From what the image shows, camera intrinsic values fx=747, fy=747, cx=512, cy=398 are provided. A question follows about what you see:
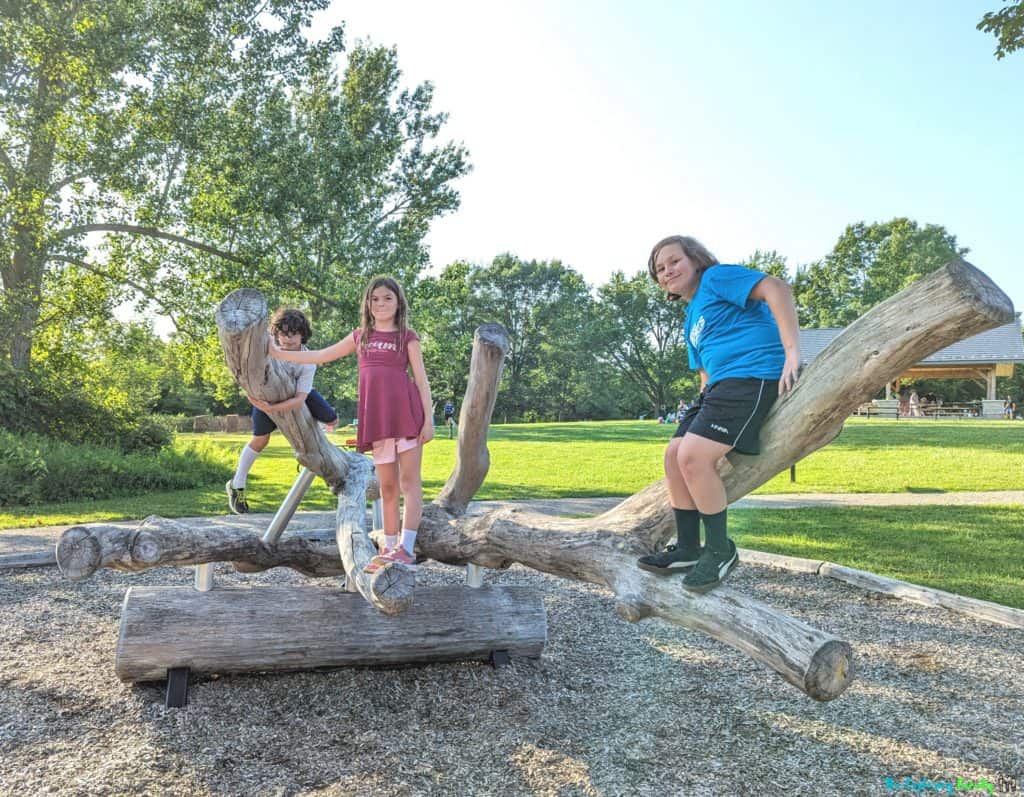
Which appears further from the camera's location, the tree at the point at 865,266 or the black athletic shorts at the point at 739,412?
the tree at the point at 865,266

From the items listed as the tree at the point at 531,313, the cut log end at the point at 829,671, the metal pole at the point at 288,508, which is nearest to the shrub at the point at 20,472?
the metal pole at the point at 288,508

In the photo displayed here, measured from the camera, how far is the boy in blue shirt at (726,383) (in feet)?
8.23

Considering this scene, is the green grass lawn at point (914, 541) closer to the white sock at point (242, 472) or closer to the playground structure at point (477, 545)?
the playground structure at point (477, 545)

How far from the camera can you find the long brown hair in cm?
335

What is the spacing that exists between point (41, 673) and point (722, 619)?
3.78 meters

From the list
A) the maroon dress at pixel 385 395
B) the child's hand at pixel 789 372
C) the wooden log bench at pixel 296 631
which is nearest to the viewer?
the child's hand at pixel 789 372

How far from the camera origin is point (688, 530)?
277cm

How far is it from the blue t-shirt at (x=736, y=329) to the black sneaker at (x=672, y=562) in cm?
63

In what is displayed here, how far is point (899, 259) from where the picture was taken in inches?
1753

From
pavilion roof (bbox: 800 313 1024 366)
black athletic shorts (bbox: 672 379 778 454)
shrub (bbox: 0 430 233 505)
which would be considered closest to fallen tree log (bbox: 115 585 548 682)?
black athletic shorts (bbox: 672 379 778 454)

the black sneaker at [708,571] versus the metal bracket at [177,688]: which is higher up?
the black sneaker at [708,571]

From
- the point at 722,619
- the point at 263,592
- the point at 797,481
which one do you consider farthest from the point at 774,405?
the point at 797,481

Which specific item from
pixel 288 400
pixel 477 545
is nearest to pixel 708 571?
pixel 477 545

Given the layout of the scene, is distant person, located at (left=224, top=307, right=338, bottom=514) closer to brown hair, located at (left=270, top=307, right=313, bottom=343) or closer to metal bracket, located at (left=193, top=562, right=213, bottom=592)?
brown hair, located at (left=270, top=307, right=313, bottom=343)
